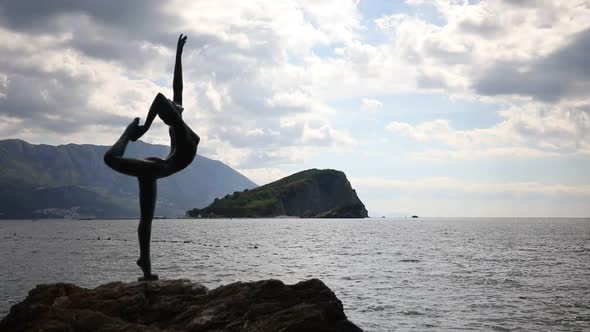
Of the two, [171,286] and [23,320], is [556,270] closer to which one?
[171,286]

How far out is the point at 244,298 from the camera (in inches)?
533

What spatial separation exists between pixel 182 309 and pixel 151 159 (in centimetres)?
500

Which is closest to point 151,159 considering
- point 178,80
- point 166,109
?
point 166,109

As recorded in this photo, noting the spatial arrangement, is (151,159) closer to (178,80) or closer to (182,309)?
(178,80)

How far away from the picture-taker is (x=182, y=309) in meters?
14.0

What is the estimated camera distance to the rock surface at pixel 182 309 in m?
12.7

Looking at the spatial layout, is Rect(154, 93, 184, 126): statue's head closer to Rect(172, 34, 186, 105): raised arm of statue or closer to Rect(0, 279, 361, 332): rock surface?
Rect(172, 34, 186, 105): raised arm of statue

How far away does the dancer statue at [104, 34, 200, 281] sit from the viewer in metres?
15.3

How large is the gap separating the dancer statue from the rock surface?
180 cm

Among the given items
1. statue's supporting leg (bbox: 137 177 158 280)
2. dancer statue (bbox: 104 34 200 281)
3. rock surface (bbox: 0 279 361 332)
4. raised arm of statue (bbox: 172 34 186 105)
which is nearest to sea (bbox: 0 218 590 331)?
statue's supporting leg (bbox: 137 177 158 280)

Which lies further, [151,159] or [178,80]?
[178,80]

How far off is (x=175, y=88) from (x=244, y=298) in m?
7.81

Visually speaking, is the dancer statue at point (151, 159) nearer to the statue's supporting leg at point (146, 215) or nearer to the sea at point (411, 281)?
the statue's supporting leg at point (146, 215)

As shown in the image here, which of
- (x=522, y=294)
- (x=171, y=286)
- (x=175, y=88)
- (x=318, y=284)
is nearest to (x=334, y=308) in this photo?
(x=318, y=284)
